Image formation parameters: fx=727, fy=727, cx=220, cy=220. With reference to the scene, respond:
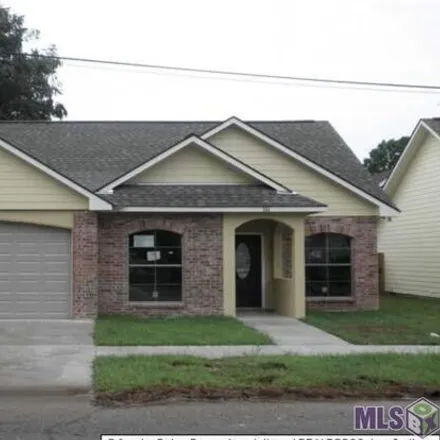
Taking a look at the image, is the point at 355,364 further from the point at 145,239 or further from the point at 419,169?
the point at 419,169

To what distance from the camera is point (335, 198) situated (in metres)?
21.6

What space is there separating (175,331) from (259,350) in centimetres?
305

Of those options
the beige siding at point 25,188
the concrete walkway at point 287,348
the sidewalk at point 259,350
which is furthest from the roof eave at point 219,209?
the sidewalk at point 259,350

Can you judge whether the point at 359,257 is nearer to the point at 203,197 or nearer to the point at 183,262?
the point at 203,197

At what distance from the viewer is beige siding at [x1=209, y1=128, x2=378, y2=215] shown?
70.5ft

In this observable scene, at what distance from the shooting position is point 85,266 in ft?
58.3

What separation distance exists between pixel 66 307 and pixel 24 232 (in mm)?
2127

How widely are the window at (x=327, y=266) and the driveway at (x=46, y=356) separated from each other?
7.18m

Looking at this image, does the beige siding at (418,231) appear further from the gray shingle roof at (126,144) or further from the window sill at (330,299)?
the window sill at (330,299)

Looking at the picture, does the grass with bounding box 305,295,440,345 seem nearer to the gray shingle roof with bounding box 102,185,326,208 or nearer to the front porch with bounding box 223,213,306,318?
the front porch with bounding box 223,213,306,318

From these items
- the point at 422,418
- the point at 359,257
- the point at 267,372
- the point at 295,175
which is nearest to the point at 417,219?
the point at 359,257

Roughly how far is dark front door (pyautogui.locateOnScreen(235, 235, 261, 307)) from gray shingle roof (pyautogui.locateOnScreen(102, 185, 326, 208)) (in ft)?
6.95

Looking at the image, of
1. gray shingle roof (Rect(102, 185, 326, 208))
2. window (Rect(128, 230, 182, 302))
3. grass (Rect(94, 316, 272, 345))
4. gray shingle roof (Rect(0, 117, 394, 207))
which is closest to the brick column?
grass (Rect(94, 316, 272, 345))

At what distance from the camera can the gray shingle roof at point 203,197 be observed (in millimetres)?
18578
